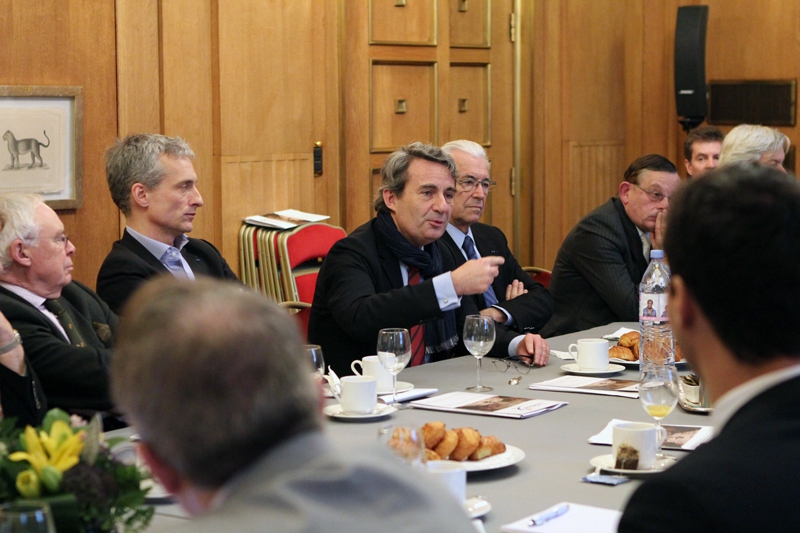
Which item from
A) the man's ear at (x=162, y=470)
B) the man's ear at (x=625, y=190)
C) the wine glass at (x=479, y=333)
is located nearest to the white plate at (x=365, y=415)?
the wine glass at (x=479, y=333)

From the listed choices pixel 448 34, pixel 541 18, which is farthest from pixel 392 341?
pixel 541 18

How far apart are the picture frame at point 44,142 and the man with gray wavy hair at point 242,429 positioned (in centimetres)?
384

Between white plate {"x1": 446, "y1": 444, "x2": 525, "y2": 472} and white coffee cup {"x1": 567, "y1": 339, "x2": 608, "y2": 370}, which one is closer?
white plate {"x1": 446, "y1": 444, "x2": 525, "y2": 472}

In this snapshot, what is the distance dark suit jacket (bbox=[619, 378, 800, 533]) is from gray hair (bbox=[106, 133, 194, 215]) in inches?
112

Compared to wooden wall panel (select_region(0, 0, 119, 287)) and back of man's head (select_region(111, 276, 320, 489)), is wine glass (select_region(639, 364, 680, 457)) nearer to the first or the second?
back of man's head (select_region(111, 276, 320, 489))

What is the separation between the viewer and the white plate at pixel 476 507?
1.83 m

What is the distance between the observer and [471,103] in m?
6.91

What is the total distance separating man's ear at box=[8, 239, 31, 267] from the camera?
2.94 metres

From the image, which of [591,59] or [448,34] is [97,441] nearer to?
[448,34]

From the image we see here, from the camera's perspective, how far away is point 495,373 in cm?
319

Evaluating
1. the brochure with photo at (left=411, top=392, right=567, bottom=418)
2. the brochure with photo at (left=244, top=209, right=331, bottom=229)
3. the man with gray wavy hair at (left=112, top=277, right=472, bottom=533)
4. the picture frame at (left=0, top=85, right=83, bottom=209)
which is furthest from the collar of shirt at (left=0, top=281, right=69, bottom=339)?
the brochure with photo at (left=244, top=209, right=331, bottom=229)

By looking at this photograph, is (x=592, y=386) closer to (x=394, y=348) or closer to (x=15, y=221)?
(x=394, y=348)

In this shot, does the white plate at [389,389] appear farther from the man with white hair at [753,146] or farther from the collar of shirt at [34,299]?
the man with white hair at [753,146]

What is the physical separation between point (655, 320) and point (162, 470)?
104 inches
